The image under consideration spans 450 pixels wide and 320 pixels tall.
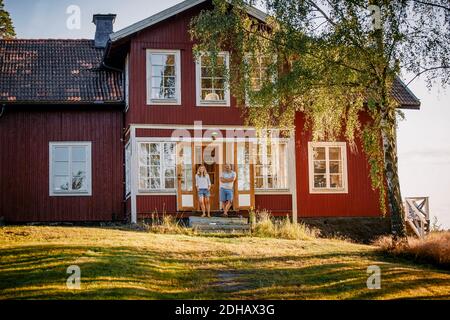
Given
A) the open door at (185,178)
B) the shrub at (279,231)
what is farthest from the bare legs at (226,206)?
the shrub at (279,231)

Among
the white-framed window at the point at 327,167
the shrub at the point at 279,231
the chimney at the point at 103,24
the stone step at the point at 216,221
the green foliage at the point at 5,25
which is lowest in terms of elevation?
the shrub at the point at 279,231

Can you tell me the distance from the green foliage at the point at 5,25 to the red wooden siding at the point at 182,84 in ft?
54.0

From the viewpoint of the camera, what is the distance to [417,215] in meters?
23.2

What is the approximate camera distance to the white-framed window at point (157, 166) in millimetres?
23875

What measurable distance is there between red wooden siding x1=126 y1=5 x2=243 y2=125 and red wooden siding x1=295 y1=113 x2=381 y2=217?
2.51 m

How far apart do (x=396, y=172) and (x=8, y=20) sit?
1023 inches

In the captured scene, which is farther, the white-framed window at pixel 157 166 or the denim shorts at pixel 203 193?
the white-framed window at pixel 157 166

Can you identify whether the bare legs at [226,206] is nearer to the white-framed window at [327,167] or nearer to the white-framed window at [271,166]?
the white-framed window at [271,166]

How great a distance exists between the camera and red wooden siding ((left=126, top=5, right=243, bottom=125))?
23859 millimetres

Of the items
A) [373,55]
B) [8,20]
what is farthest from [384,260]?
[8,20]

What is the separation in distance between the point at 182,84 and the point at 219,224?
193 inches

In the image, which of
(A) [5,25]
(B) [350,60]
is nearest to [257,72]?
(B) [350,60]

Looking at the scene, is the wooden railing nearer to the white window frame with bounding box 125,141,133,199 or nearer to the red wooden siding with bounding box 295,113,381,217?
the red wooden siding with bounding box 295,113,381,217
